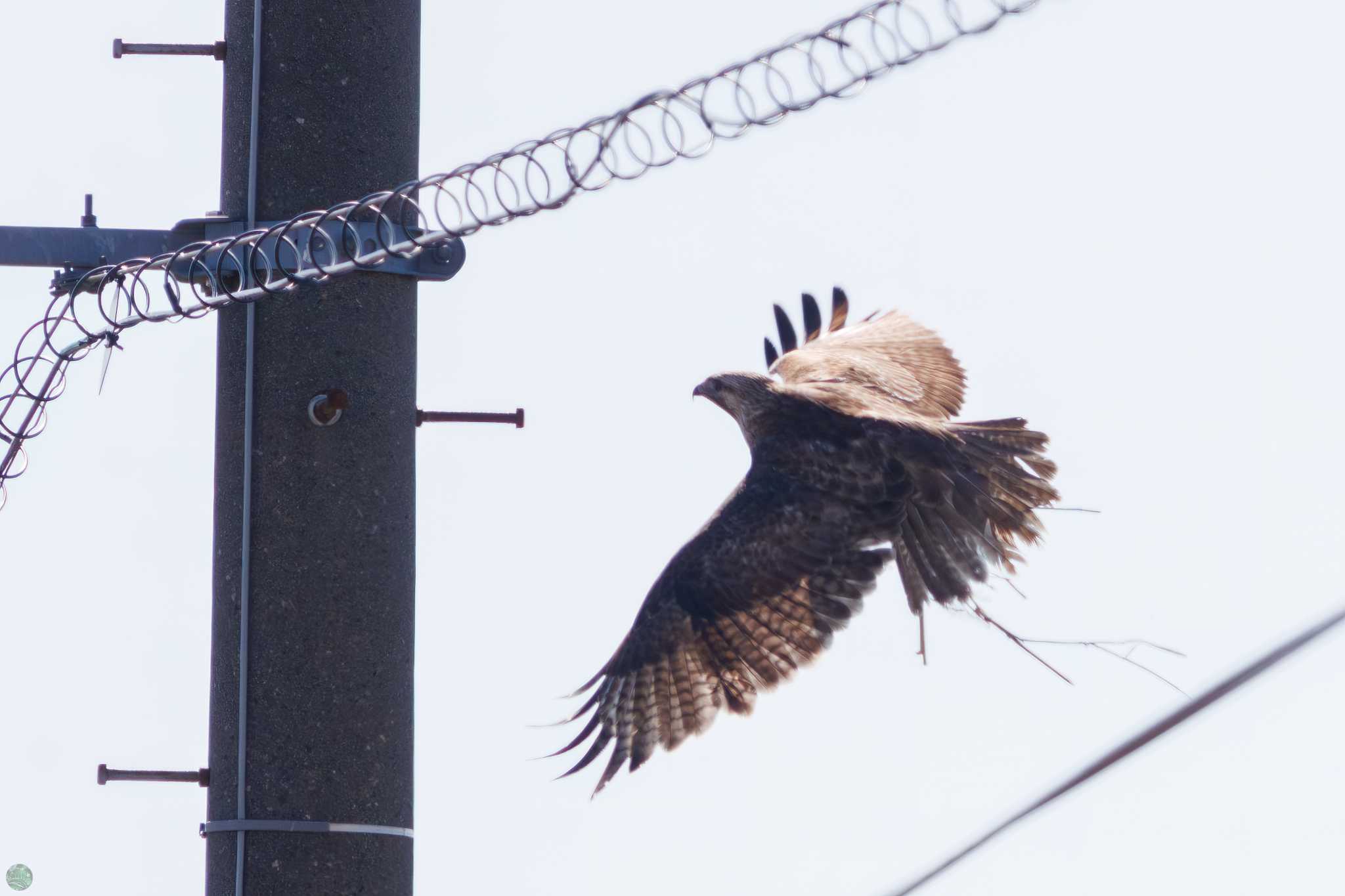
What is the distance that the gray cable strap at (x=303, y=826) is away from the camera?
4.31m

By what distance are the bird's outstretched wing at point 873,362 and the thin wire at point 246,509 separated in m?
2.53

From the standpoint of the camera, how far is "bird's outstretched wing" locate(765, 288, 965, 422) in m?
7.38

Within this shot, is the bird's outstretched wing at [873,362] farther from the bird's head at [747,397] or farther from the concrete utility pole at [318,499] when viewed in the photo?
the concrete utility pole at [318,499]

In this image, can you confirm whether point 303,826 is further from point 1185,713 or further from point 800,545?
point 1185,713

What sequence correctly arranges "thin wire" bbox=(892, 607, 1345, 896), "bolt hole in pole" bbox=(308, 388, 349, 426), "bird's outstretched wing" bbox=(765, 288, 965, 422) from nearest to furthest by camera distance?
"thin wire" bbox=(892, 607, 1345, 896), "bolt hole in pole" bbox=(308, 388, 349, 426), "bird's outstretched wing" bbox=(765, 288, 965, 422)

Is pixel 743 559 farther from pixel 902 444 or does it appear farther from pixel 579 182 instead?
pixel 579 182

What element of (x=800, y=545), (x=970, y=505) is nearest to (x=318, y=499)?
(x=800, y=545)

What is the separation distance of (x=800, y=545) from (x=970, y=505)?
55 centimetres

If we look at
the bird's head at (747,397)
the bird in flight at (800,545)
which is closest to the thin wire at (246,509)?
the bird in flight at (800,545)

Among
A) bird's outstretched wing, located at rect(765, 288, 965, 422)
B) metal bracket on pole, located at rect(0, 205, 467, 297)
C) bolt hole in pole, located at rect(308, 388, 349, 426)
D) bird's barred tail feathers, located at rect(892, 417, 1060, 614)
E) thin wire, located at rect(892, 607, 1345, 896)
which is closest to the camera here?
thin wire, located at rect(892, 607, 1345, 896)

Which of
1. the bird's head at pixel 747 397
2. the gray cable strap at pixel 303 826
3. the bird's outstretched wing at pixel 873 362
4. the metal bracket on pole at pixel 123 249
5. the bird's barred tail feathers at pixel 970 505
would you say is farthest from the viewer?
the bird's outstretched wing at pixel 873 362

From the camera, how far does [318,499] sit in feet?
14.8

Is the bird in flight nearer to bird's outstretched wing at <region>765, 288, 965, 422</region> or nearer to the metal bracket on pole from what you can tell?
bird's outstretched wing at <region>765, 288, 965, 422</region>

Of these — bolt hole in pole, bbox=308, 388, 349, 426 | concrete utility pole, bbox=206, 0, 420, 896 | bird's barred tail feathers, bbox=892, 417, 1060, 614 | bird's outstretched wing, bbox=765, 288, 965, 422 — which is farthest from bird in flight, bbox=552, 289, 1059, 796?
bolt hole in pole, bbox=308, 388, 349, 426
